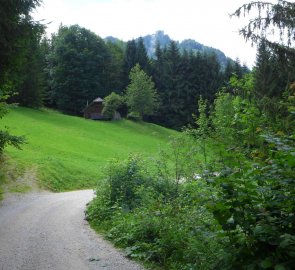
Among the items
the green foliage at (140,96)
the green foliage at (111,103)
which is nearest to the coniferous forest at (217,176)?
the green foliage at (111,103)

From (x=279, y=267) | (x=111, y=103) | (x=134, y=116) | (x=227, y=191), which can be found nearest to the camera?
(x=279, y=267)

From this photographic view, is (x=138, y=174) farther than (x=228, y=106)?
No

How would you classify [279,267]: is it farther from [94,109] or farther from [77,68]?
[77,68]

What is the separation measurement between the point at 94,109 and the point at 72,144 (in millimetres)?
27172

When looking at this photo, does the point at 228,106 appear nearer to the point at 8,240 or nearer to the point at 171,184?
the point at 171,184

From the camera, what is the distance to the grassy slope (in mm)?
27266

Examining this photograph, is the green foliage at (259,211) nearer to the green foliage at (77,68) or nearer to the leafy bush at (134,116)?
the leafy bush at (134,116)

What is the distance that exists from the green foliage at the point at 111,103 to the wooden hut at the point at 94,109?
3.14 metres

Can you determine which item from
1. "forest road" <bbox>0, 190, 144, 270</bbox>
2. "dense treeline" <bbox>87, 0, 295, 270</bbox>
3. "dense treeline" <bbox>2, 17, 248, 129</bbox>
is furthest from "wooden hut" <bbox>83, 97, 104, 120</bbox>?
"forest road" <bbox>0, 190, 144, 270</bbox>

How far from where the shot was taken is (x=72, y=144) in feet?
137


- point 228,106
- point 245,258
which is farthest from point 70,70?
point 245,258

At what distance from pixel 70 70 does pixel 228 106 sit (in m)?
59.7

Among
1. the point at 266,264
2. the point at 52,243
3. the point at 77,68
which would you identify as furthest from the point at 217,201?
the point at 77,68

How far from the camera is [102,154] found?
40.0 meters
